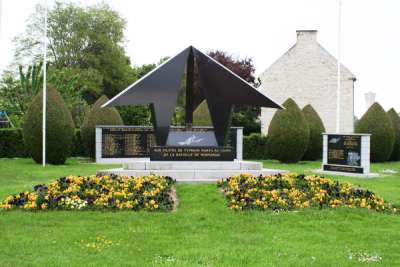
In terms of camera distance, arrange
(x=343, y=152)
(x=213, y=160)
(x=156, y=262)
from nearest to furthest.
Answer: (x=156, y=262) → (x=213, y=160) → (x=343, y=152)

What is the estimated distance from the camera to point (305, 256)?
7219mm

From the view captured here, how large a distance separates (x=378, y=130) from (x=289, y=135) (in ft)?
17.1

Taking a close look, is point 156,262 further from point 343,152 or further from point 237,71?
point 237,71

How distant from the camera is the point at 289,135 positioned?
24.2 metres

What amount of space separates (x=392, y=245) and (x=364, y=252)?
720 millimetres

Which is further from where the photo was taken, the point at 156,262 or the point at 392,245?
the point at 392,245

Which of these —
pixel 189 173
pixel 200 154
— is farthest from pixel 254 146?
pixel 189 173

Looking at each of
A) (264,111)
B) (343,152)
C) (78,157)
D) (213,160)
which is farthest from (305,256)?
(264,111)

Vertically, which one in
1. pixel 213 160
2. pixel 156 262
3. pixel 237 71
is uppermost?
pixel 237 71

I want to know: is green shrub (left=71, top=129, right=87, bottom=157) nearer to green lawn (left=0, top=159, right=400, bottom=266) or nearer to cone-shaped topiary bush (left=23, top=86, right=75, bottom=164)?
cone-shaped topiary bush (left=23, top=86, right=75, bottom=164)

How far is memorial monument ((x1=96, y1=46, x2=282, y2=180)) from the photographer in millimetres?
14172

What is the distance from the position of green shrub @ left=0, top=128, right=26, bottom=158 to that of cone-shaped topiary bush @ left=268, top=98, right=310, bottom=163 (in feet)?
37.5

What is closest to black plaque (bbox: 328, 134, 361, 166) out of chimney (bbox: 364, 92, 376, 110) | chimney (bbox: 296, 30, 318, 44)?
chimney (bbox: 364, 92, 376, 110)

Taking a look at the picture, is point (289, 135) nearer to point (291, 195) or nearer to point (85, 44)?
point (291, 195)
